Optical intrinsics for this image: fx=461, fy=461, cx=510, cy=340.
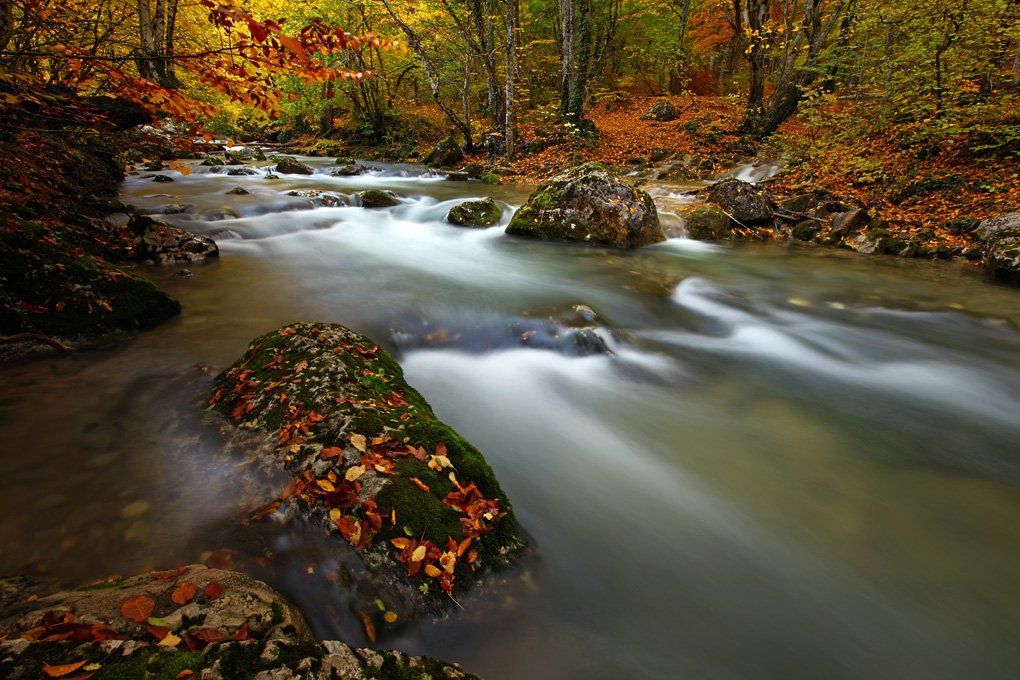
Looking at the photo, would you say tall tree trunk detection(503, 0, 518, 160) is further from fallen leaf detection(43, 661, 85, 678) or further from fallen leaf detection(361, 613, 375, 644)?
fallen leaf detection(43, 661, 85, 678)

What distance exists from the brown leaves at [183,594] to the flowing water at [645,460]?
1.64 feet

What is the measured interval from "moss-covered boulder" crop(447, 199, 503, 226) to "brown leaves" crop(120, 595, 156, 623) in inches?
373

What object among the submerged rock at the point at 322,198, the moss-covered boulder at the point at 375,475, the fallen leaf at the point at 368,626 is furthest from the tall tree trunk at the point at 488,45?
the fallen leaf at the point at 368,626

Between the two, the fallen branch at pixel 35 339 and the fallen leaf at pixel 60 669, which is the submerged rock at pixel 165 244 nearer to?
the fallen branch at pixel 35 339

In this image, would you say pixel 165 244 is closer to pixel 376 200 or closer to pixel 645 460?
pixel 376 200

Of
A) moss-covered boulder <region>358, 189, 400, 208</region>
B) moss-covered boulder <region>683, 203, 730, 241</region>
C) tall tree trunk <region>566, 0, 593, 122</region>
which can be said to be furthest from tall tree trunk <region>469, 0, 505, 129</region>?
moss-covered boulder <region>683, 203, 730, 241</region>

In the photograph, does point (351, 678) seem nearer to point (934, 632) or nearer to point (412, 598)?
point (412, 598)

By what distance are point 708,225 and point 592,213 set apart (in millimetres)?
2815

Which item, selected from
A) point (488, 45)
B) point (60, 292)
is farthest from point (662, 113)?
point (60, 292)

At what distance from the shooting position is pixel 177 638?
138cm

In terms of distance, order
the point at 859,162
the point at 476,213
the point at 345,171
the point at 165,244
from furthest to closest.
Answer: the point at 345,171 < the point at 859,162 < the point at 476,213 < the point at 165,244

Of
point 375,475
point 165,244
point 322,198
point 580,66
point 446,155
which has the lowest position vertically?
point 375,475

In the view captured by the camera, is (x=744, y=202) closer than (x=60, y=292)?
No

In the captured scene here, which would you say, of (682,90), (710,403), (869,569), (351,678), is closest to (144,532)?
(351,678)
